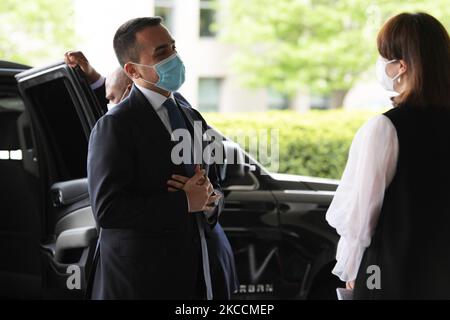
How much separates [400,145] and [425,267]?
446 millimetres

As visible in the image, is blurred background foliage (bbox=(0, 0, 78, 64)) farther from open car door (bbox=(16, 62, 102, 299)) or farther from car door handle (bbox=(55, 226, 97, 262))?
car door handle (bbox=(55, 226, 97, 262))

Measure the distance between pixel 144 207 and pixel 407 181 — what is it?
3.03 ft

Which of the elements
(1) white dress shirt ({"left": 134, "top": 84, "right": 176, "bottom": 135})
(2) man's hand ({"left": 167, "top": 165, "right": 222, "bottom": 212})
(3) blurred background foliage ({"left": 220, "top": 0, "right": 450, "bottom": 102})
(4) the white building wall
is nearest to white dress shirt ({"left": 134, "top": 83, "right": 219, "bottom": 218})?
(1) white dress shirt ({"left": 134, "top": 84, "right": 176, "bottom": 135})

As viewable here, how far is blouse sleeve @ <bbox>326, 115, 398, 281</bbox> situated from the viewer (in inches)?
111

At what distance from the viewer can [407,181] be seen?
2.81m

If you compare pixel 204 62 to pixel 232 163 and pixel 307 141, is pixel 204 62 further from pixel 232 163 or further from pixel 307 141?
pixel 232 163

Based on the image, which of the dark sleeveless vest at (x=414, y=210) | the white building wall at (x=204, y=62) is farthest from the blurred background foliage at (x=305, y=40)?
the dark sleeveless vest at (x=414, y=210)

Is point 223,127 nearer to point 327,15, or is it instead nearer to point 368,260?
point 327,15

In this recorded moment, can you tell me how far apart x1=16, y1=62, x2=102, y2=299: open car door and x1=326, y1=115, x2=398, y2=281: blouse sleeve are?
4.11 ft

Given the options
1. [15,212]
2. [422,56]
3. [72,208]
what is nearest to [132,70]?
[422,56]

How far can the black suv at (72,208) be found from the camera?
397 centimetres

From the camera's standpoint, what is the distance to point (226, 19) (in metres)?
19.0
